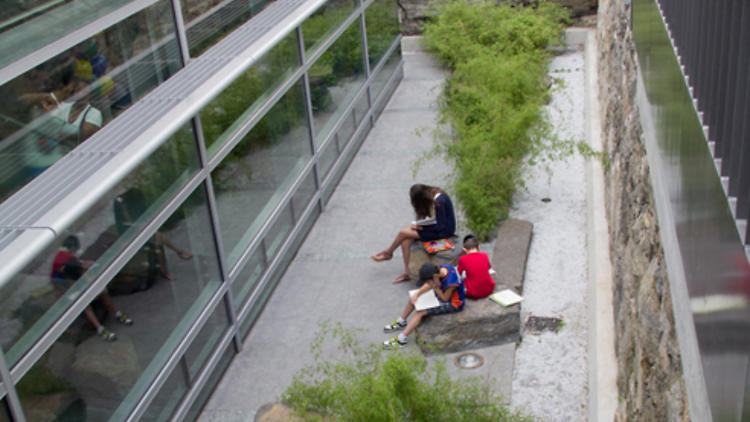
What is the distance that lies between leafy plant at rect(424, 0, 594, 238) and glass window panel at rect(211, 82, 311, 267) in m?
2.02

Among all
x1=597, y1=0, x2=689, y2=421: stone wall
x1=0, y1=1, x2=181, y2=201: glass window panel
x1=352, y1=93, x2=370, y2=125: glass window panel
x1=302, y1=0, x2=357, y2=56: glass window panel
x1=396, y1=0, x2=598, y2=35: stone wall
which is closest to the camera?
x1=597, y1=0, x2=689, y2=421: stone wall

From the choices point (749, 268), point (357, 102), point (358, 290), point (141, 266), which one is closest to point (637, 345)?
point (749, 268)

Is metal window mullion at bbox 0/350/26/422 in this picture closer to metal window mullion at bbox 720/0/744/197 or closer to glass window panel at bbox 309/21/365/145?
metal window mullion at bbox 720/0/744/197

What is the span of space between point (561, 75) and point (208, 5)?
840 centimetres

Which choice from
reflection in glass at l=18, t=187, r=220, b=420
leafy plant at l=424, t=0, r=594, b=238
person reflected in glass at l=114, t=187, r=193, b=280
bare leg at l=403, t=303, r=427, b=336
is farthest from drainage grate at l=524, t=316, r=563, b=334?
person reflected in glass at l=114, t=187, r=193, b=280

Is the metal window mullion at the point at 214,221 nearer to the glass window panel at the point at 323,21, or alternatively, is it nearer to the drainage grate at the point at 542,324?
the drainage grate at the point at 542,324

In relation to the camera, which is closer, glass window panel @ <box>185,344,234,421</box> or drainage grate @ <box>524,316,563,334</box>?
glass window panel @ <box>185,344,234,421</box>

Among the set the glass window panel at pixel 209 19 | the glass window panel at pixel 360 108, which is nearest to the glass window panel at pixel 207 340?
the glass window panel at pixel 209 19

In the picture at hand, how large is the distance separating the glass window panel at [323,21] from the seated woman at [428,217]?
2.69 metres

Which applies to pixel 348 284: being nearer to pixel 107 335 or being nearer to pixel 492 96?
pixel 107 335

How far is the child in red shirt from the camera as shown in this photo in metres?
7.61

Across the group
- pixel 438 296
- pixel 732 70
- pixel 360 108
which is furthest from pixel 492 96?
pixel 732 70

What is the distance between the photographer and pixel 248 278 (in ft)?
26.9

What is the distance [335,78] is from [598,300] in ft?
17.5
